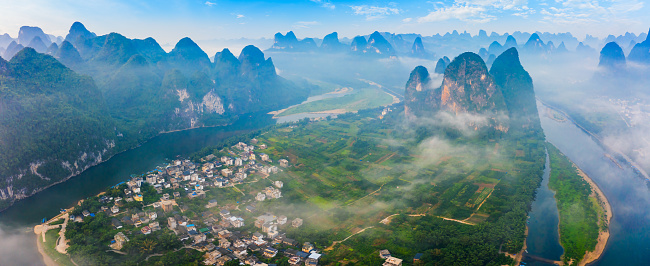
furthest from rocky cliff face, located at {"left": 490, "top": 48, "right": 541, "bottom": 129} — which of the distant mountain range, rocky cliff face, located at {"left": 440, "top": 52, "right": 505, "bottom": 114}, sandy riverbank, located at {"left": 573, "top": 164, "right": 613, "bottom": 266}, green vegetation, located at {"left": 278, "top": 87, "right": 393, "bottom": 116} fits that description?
green vegetation, located at {"left": 278, "top": 87, "right": 393, "bottom": 116}

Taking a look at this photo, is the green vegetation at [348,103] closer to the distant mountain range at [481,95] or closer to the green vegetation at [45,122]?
the distant mountain range at [481,95]

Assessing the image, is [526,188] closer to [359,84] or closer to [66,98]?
[66,98]

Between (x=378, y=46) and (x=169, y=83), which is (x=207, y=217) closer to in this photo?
(x=169, y=83)

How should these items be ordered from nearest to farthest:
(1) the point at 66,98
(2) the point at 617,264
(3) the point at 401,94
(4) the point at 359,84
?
(2) the point at 617,264 < (1) the point at 66,98 < (3) the point at 401,94 < (4) the point at 359,84

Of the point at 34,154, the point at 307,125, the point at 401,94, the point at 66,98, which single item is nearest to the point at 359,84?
the point at 401,94

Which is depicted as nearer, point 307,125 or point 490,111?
point 490,111
